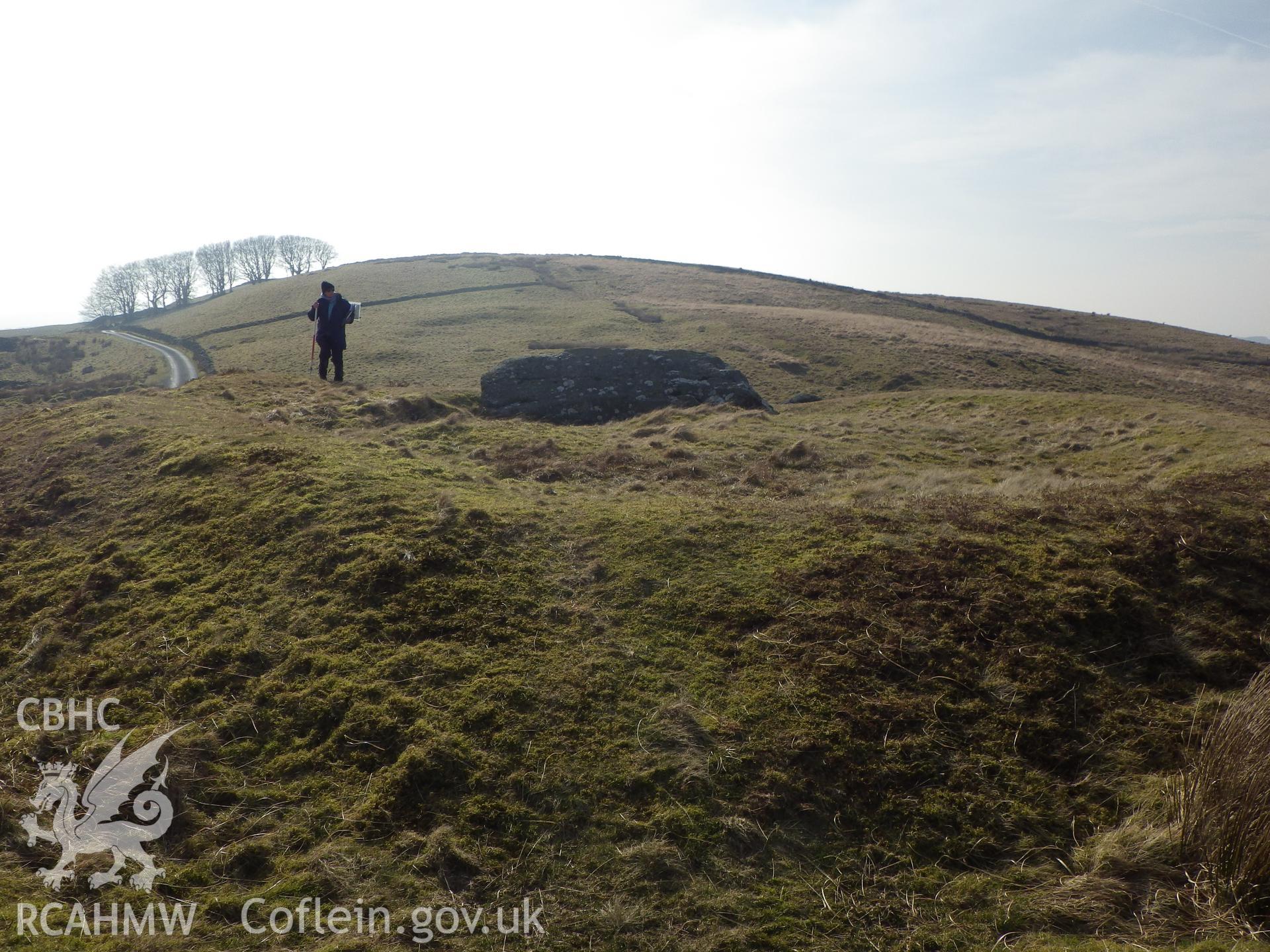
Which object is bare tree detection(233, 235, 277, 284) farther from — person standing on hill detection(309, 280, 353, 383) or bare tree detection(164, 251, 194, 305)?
person standing on hill detection(309, 280, 353, 383)

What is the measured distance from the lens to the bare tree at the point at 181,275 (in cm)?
10900

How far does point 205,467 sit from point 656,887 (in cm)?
914

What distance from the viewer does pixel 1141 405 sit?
1875 centimetres

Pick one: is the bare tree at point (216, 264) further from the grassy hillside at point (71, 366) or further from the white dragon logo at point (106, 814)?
the white dragon logo at point (106, 814)

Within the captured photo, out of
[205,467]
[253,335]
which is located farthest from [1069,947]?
[253,335]

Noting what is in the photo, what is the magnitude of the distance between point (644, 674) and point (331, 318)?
1449 centimetres

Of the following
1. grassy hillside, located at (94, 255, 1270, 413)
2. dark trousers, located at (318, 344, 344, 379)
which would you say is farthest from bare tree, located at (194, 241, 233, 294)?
dark trousers, located at (318, 344, 344, 379)

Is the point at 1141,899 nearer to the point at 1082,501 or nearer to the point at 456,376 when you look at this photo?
the point at 1082,501

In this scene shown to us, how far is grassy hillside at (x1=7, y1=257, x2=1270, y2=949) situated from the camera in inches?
164

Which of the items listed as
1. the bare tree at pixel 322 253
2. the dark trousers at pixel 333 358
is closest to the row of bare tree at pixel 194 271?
the bare tree at pixel 322 253

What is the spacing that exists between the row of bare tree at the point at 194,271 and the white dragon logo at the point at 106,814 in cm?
10943

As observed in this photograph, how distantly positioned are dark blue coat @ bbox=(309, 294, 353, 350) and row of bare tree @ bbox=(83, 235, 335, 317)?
9566cm

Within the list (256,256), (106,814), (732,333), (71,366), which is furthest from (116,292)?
(106,814)

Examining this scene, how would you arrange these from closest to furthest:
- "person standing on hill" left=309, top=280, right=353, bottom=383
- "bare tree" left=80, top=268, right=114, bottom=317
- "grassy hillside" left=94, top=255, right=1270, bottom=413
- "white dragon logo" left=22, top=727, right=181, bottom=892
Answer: "white dragon logo" left=22, top=727, right=181, bottom=892 → "person standing on hill" left=309, top=280, right=353, bottom=383 → "grassy hillside" left=94, top=255, right=1270, bottom=413 → "bare tree" left=80, top=268, right=114, bottom=317
